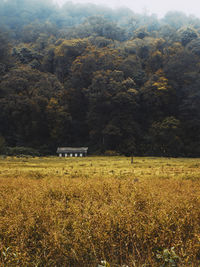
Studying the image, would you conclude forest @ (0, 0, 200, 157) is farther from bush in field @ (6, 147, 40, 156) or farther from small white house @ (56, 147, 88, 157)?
small white house @ (56, 147, 88, 157)

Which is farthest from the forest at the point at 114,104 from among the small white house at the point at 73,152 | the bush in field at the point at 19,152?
the small white house at the point at 73,152

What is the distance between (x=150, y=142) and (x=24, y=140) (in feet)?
80.6

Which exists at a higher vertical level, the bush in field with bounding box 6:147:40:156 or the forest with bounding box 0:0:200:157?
the forest with bounding box 0:0:200:157

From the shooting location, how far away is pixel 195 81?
4062cm

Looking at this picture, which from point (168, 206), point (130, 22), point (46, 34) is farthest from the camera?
point (130, 22)

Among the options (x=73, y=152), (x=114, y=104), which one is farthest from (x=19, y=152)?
(x=114, y=104)

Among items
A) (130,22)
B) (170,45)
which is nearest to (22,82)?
(170,45)

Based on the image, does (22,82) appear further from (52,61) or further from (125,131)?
(125,131)

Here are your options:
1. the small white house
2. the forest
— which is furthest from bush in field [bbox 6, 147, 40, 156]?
the small white house

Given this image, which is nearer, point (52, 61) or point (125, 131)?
point (125, 131)

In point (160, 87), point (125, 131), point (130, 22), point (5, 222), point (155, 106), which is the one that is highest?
point (130, 22)

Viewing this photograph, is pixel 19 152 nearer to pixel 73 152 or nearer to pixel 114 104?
pixel 73 152

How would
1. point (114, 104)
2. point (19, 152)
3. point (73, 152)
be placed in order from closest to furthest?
point (19, 152)
point (73, 152)
point (114, 104)

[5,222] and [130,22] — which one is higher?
[130,22]
